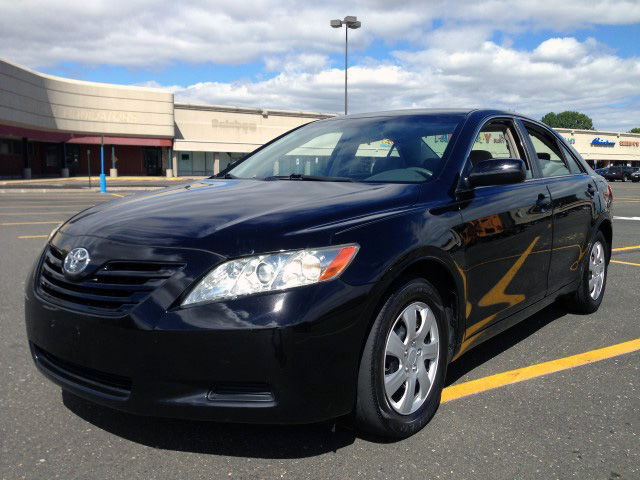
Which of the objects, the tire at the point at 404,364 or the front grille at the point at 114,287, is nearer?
the front grille at the point at 114,287

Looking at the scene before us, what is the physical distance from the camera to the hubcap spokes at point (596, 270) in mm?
4996

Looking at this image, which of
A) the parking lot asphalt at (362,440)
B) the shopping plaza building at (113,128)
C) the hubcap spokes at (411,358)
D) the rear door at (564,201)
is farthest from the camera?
the shopping plaza building at (113,128)

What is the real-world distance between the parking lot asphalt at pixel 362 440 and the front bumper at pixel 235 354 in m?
0.30

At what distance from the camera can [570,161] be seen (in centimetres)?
493

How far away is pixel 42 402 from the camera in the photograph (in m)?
3.16

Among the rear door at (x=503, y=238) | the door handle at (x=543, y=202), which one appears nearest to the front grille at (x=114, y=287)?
the rear door at (x=503, y=238)

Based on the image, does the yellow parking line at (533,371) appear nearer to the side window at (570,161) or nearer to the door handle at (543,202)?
the door handle at (543,202)

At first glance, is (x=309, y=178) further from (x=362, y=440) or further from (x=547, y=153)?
(x=547, y=153)

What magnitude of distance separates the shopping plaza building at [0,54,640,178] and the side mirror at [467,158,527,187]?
38.6 m

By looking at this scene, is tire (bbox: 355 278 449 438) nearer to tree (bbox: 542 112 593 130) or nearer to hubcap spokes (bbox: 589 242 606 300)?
hubcap spokes (bbox: 589 242 606 300)

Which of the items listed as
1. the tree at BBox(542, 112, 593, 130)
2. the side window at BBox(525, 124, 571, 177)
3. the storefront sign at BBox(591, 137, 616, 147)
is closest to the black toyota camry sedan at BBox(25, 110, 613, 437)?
the side window at BBox(525, 124, 571, 177)

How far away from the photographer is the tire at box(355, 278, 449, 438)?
254 cm

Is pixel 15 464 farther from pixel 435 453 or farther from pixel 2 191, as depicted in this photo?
pixel 2 191

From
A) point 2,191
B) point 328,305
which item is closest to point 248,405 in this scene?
point 328,305
